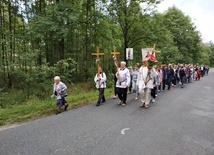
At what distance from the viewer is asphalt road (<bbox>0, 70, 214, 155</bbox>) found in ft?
14.3

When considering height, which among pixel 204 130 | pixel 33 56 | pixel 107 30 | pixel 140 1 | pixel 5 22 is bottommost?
pixel 204 130

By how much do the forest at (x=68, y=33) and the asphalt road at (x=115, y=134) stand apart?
574cm

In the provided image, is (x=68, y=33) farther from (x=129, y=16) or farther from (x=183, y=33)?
(x=183, y=33)

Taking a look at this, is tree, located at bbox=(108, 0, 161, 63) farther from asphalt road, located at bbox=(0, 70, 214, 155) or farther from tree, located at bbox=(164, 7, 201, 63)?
tree, located at bbox=(164, 7, 201, 63)

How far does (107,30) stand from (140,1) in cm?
547

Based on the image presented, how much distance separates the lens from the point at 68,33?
18.2 m

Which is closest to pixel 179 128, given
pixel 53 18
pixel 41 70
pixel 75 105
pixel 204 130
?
pixel 204 130

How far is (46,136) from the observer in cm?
516

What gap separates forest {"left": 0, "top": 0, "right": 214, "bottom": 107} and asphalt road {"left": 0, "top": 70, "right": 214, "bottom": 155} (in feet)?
18.8

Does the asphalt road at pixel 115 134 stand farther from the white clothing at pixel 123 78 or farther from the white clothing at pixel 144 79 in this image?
the white clothing at pixel 123 78

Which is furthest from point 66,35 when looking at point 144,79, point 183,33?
point 183,33

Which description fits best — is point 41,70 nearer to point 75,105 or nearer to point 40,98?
point 40,98

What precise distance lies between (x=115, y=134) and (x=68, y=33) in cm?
1449

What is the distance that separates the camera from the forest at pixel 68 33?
13.3 metres
